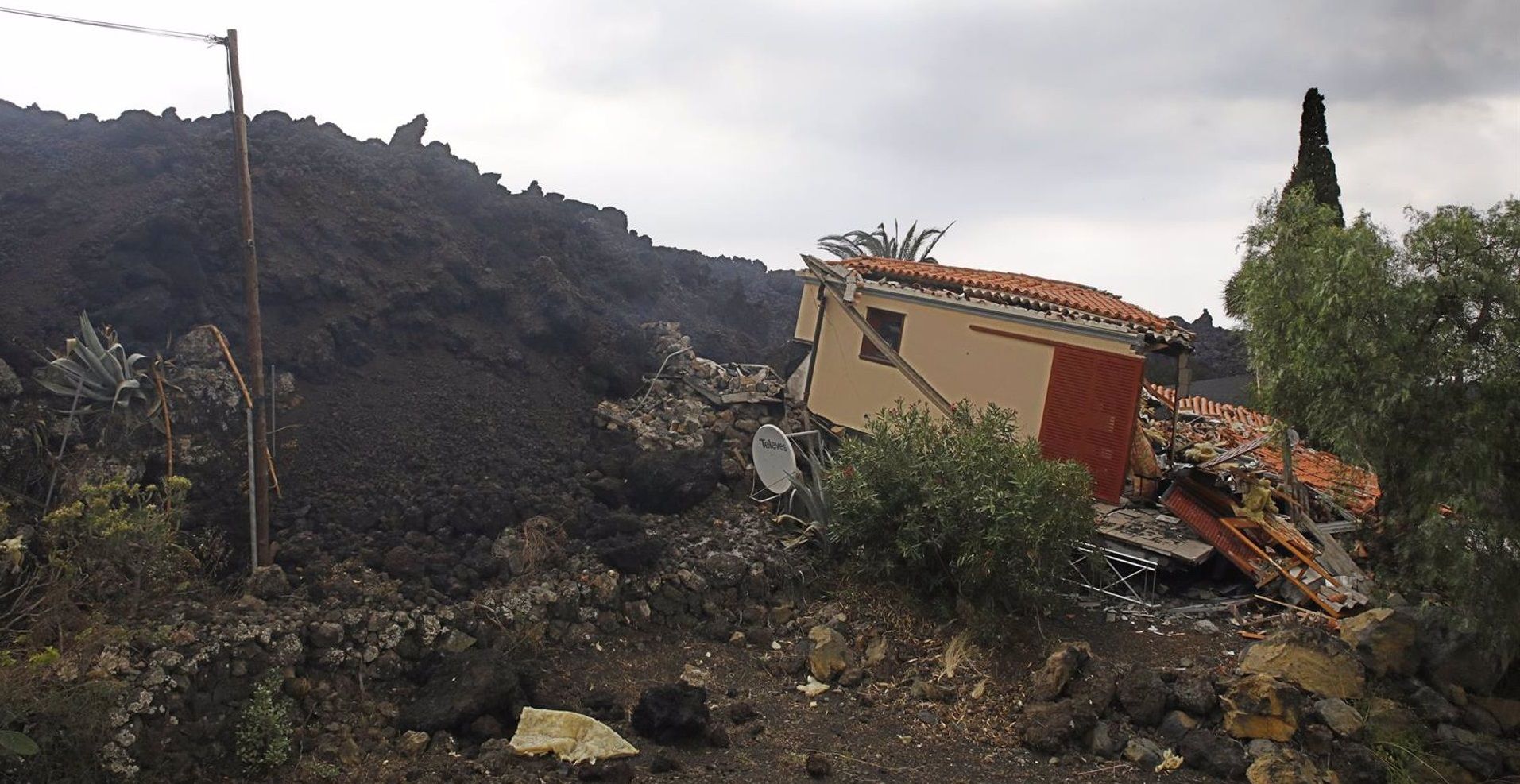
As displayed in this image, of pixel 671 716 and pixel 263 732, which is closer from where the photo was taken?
pixel 263 732

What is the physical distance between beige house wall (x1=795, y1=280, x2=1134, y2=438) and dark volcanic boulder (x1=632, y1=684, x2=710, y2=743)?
21.3 feet

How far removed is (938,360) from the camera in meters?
13.8

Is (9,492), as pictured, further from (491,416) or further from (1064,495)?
(1064,495)

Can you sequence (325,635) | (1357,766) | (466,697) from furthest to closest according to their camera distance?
(325,635)
(1357,766)
(466,697)

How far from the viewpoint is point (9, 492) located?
8984mm

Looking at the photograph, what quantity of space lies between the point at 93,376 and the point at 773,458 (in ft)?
23.3

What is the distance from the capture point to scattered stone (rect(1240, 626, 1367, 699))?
342 inches

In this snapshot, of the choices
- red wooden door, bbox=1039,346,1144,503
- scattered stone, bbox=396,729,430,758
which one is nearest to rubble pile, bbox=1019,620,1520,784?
red wooden door, bbox=1039,346,1144,503

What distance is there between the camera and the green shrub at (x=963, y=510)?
9.73 meters

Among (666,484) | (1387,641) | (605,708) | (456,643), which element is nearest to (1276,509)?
(1387,641)

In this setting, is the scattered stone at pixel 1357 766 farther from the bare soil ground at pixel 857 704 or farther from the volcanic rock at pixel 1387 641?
the bare soil ground at pixel 857 704

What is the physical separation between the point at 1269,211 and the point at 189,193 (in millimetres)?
13356

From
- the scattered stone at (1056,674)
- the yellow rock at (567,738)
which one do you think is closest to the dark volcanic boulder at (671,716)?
the yellow rock at (567,738)

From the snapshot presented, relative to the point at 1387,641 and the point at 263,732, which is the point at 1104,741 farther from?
the point at 263,732
